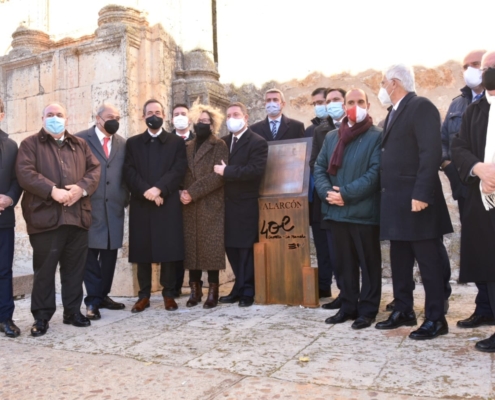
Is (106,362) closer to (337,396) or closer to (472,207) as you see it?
(337,396)

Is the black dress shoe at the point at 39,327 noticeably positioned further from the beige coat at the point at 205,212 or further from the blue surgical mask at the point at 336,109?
the blue surgical mask at the point at 336,109

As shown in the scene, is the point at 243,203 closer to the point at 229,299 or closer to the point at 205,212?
the point at 205,212

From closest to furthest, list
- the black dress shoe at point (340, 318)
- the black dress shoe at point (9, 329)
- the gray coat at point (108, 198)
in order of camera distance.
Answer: the black dress shoe at point (9, 329) → the black dress shoe at point (340, 318) → the gray coat at point (108, 198)

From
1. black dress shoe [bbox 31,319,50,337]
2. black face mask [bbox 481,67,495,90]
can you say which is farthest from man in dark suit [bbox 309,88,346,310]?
black dress shoe [bbox 31,319,50,337]

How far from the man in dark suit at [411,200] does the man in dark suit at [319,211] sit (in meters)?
0.80

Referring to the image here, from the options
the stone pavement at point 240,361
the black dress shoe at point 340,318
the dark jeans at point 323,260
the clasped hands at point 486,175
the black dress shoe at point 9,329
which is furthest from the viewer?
the dark jeans at point 323,260

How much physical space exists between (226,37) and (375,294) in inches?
171

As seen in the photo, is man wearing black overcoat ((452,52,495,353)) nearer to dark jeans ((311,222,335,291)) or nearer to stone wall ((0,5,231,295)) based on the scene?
dark jeans ((311,222,335,291))

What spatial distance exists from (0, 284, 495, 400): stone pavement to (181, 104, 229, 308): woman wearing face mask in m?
0.55

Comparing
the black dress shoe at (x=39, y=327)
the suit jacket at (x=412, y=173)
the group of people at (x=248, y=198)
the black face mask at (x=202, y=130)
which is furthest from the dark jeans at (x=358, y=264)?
the black dress shoe at (x=39, y=327)

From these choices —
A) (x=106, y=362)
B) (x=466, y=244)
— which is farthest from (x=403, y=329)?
(x=106, y=362)

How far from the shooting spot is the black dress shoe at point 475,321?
12.6 feet

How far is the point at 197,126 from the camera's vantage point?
497cm

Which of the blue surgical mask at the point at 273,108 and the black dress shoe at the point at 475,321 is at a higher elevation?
the blue surgical mask at the point at 273,108
